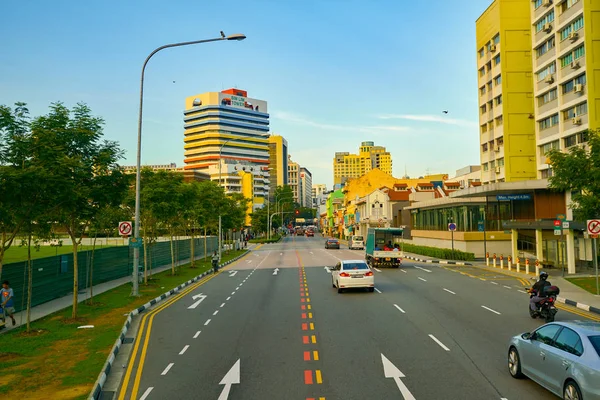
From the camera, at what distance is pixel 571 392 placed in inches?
305

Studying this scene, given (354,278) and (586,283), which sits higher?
(354,278)

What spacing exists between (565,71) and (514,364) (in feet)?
147

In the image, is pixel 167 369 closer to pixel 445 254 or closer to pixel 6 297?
pixel 6 297

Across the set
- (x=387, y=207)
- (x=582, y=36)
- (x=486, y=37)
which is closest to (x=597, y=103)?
(x=582, y=36)

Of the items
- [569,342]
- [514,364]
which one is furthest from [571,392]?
[514,364]

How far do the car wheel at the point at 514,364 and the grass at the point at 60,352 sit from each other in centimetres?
865

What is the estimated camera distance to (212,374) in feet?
34.8

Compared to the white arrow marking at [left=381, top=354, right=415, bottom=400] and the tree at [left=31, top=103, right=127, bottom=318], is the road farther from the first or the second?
the tree at [left=31, top=103, right=127, bottom=318]

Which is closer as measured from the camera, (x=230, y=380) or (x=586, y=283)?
(x=230, y=380)

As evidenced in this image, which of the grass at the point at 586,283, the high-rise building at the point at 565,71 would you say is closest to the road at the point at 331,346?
the grass at the point at 586,283

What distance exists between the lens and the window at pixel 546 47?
48747 millimetres

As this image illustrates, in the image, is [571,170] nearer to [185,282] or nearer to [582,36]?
[185,282]

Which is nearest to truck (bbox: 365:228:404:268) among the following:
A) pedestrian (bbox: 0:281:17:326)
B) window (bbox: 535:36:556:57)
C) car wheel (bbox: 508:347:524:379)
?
window (bbox: 535:36:556:57)

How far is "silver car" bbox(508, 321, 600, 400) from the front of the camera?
7.34 metres
